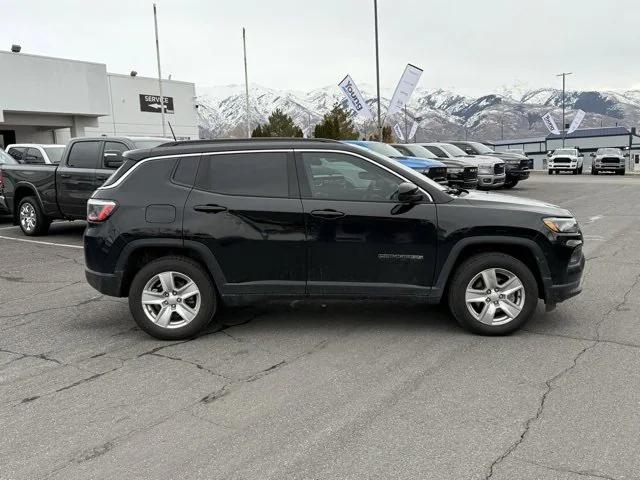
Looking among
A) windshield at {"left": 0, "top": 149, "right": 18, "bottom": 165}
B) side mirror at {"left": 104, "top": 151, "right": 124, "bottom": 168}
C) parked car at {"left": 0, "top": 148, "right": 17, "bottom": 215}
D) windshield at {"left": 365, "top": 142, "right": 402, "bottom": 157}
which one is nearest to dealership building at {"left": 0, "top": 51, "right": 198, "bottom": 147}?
windshield at {"left": 0, "top": 149, "right": 18, "bottom": 165}

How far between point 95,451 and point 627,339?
4316 mm

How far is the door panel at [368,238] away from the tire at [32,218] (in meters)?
8.40

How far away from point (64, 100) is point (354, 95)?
17400 mm

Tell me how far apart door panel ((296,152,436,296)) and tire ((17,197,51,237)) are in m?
8.40

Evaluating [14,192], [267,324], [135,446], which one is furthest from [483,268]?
[14,192]

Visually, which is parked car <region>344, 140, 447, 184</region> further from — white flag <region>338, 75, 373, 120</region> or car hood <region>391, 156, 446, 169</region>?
white flag <region>338, 75, 373, 120</region>

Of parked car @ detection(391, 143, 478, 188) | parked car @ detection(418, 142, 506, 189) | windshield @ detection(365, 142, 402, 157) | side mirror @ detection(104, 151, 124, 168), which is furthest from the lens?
parked car @ detection(418, 142, 506, 189)

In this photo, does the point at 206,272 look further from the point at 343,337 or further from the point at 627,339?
the point at 627,339

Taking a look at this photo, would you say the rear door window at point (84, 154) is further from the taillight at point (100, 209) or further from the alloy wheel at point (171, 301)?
the alloy wheel at point (171, 301)

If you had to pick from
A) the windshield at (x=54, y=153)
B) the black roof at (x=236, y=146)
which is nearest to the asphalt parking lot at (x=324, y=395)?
the black roof at (x=236, y=146)

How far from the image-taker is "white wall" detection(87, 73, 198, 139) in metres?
41.3

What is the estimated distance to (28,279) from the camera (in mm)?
8148

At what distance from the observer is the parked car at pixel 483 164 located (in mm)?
20562

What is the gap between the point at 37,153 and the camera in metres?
15.1
